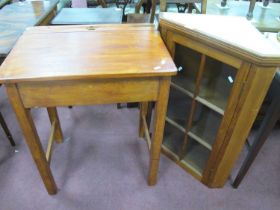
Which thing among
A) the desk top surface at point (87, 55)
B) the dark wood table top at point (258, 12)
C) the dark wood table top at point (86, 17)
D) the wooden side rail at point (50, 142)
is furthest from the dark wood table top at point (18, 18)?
the dark wood table top at point (258, 12)

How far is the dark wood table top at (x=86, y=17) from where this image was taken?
171 centimetres

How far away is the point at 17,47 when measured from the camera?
984 millimetres

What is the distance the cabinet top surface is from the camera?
0.81 metres

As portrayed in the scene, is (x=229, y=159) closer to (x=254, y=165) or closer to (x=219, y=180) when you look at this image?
(x=219, y=180)

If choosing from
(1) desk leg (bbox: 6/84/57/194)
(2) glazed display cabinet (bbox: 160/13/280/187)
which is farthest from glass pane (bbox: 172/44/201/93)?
(1) desk leg (bbox: 6/84/57/194)

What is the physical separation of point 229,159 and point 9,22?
5.14ft

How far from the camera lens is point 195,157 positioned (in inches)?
56.7

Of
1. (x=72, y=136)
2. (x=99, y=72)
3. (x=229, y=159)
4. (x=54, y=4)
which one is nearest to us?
(x=99, y=72)

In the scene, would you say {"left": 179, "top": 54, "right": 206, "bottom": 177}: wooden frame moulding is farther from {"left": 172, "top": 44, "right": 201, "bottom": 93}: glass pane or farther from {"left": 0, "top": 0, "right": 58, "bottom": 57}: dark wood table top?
{"left": 0, "top": 0, "right": 58, "bottom": 57}: dark wood table top

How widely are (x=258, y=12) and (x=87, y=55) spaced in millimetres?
1318

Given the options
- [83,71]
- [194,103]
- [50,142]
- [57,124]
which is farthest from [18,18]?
[194,103]

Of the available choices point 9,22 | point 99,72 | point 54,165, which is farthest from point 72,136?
point 99,72

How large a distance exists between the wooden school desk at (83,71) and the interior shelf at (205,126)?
300mm

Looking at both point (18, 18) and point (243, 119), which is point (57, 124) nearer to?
point (18, 18)
